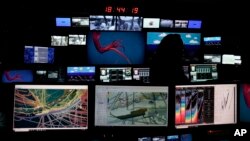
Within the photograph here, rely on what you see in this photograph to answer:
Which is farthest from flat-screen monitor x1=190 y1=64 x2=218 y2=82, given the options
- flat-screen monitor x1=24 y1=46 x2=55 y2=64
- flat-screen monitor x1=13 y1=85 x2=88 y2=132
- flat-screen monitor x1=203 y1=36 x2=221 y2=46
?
flat-screen monitor x1=13 y1=85 x2=88 y2=132

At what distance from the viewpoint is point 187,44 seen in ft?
20.1

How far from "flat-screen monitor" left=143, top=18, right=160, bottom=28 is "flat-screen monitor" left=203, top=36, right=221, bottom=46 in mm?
910

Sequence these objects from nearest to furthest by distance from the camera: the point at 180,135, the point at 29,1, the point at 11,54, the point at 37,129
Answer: the point at 37,129, the point at 180,135, the point at 11,54, the point at 29,1

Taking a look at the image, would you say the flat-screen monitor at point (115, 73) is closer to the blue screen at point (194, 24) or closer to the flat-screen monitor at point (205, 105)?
the blue screen at point (194, 24)

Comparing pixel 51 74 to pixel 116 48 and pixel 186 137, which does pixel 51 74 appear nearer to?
pixel 116 48

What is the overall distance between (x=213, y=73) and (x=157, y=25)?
1221 millimetres

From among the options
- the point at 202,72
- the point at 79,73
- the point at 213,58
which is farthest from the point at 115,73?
the point at 213,58

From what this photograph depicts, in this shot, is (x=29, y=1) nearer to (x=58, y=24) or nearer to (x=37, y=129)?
(x=58, y=24)

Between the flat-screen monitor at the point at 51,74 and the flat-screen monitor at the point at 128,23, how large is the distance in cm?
126

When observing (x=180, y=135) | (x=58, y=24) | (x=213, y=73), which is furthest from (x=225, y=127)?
(x=58, y=24)

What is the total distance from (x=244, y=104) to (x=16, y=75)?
2637 millimetres

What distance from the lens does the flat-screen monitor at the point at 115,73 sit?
5.54 meters

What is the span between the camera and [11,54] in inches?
227

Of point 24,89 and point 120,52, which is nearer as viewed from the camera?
point 24,89
